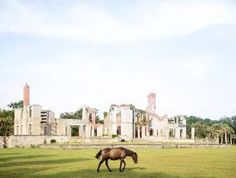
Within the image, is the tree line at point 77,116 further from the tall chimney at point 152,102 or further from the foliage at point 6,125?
the tall chimney at point 152,102

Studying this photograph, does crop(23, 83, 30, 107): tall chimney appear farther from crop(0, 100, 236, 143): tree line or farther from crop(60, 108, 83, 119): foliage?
crop(60, 108, 83, 119): foliage

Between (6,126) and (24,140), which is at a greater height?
(6,126)

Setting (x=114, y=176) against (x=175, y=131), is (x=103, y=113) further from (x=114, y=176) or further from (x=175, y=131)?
(x=114, y=176)

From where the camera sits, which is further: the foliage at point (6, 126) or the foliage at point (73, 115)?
the foliage at point (73, 115)

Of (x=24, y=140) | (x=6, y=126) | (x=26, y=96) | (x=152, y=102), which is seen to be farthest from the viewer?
(x=152, y=102)

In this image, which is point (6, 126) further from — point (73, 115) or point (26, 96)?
point (73, 115)

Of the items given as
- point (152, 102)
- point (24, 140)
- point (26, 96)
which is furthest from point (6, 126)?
point (152, 102)

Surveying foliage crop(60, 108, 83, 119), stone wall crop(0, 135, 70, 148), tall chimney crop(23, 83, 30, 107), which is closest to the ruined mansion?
tall chimney crop(23, 83, 30, 107)

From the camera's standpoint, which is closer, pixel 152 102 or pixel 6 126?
pixel 6 126

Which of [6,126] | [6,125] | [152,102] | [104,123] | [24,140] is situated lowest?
[24,140]

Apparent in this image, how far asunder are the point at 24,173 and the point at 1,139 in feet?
128

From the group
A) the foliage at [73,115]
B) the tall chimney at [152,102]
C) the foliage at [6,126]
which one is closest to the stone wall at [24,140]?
the foliage at [6,126]

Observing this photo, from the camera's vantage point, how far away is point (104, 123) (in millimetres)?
81250

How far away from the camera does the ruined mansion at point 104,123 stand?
227 ft
